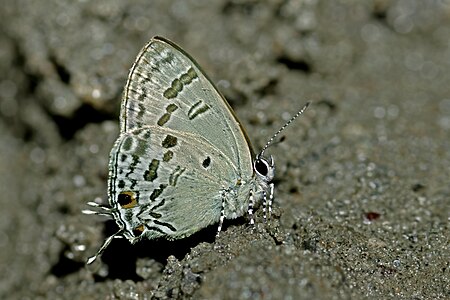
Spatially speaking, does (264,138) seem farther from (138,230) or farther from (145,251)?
(138,230)

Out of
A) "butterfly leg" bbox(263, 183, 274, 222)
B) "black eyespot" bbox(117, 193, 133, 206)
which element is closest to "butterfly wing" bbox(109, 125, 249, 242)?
"black eyespot" bbox(117, 193, 133, 206)

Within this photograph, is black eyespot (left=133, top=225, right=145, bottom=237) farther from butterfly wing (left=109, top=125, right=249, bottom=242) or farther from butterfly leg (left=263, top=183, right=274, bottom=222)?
butterfly leg (left=263, top=183, right=274, bottom=222)

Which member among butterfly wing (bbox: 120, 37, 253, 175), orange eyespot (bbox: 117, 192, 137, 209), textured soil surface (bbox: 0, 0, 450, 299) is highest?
butterfly wing (bbox: 120, 37, 253, 175)

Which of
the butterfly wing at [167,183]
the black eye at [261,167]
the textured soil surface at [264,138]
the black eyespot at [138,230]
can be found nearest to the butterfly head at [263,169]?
the black eye at [261,167]

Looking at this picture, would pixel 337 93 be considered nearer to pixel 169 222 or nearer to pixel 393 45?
pixel 393 45

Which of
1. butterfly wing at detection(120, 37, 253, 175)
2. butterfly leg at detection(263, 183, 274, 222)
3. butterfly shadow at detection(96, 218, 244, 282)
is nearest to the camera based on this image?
butterfly wing at detection(120, 37, 253, 175)

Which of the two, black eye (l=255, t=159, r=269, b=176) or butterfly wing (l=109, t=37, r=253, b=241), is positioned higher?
butterfly wing (l=109, t=37, r=253, b=241)

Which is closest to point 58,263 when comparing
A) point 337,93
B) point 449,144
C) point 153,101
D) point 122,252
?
point 122,252
